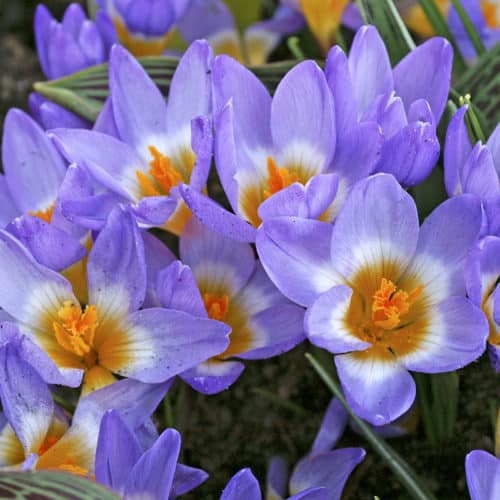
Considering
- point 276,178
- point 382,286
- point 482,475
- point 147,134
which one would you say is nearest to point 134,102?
point 147,134

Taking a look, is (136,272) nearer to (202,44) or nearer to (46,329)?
(46,329)

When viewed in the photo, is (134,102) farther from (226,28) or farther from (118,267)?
(226,28)

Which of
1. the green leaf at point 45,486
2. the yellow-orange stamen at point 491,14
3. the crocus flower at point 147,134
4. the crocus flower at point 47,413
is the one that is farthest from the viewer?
the yellow-orange stamen at point 491,14

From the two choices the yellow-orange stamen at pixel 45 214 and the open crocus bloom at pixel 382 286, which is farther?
the yellow-orange stamen at pixel 45 214

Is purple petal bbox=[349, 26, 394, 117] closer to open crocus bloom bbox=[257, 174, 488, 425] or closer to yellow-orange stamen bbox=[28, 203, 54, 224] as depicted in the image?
open crocus bloom bbox=[257, 174, 488, 425]

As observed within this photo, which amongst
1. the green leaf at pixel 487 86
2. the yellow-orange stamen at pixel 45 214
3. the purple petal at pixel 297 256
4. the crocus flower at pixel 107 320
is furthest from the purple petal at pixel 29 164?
the green leaf at pixel 487 86

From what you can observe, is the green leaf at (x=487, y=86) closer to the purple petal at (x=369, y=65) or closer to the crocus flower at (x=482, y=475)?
the purple petal at (x=369, y=65)

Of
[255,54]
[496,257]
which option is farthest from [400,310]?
[255,54]
